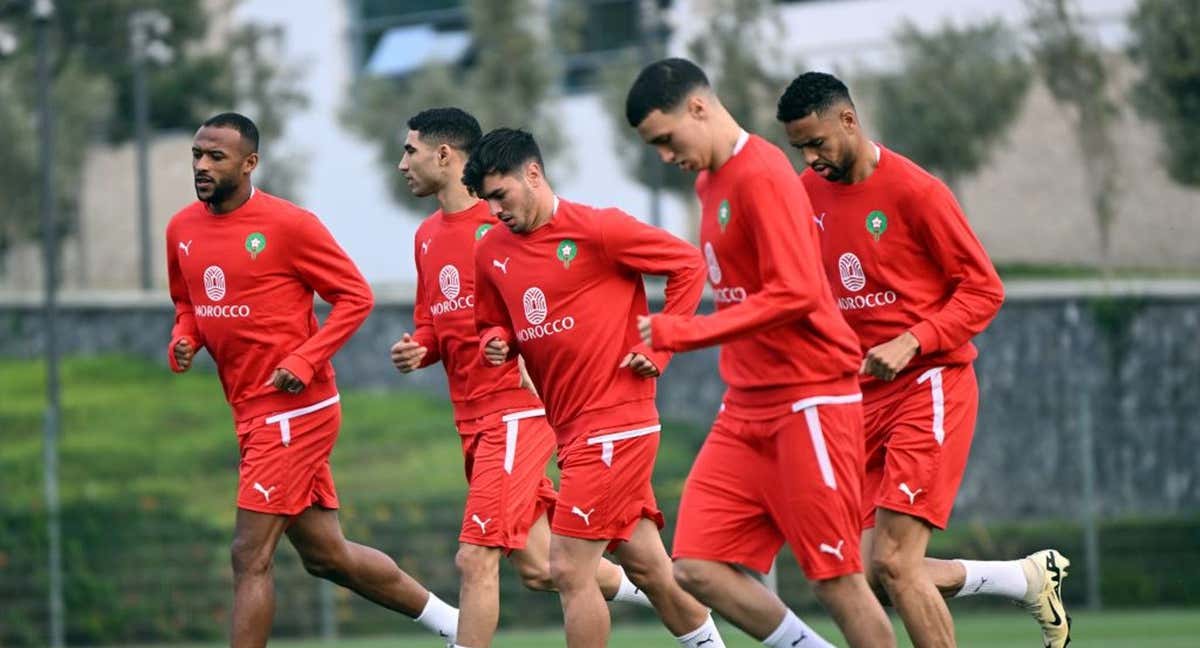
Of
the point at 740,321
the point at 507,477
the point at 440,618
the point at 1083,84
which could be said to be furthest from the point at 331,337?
the point at 1083,84

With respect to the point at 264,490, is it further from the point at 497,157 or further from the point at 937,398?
the point at 937,398

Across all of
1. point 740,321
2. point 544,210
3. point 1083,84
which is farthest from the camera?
point 1083,84

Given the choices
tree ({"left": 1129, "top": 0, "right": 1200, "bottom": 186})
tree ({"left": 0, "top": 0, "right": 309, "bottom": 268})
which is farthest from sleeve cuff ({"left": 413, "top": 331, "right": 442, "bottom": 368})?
tree ({"left": 0, "top": 0, "right": 309, "bottom": 268})

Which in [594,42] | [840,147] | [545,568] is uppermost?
[594,42]

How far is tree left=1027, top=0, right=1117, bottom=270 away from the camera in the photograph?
25.5 m

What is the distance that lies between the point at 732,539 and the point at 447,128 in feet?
9.75

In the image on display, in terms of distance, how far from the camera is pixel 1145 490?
66.3 feet

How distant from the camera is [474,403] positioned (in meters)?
9.52

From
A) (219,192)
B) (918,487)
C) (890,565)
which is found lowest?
(890,565)

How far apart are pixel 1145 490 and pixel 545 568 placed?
1227 cm

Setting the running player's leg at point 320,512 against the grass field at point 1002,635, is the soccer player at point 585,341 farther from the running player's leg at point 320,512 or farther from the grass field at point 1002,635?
the grass field at point 1002,635

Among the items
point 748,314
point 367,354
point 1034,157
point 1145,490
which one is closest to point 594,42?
point 1034,157

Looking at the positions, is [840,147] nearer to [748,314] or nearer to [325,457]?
[748,314]

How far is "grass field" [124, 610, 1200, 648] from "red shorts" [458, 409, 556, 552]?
545 centimetres
